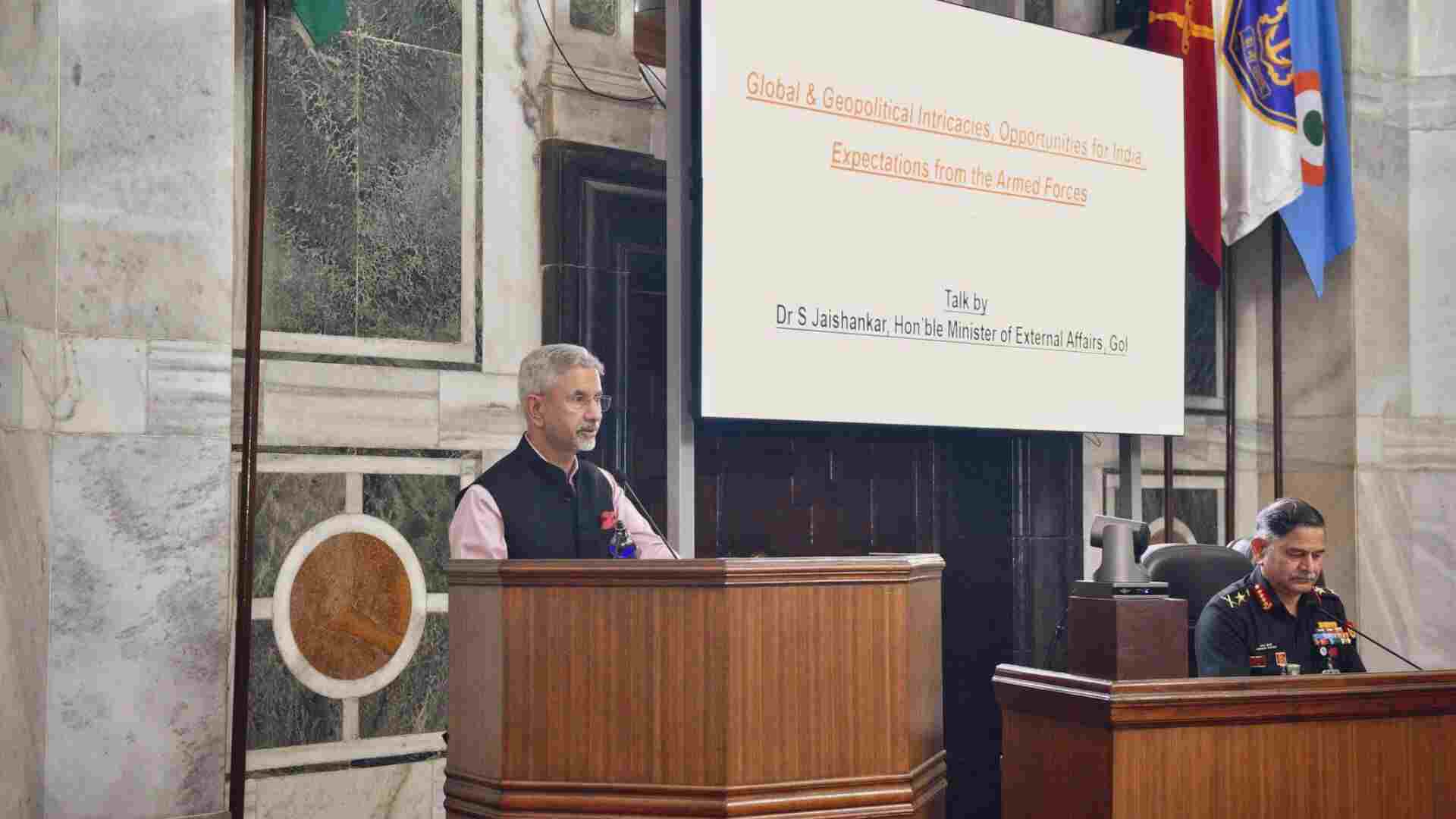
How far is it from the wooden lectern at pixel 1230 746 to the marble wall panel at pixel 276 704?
2185mm

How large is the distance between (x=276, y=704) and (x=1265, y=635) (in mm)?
2843

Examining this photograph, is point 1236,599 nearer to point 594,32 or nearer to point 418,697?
point 418,697

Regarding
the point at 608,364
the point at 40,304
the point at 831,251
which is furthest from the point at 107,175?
the point at 831,251

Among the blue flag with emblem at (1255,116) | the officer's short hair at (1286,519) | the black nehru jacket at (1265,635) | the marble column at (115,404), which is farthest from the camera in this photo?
the blue flag with emblem at (1255,116)

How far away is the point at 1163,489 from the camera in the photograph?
6.79 metres

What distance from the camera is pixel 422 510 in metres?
4.84

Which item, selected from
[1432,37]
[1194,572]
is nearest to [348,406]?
[1194,572]

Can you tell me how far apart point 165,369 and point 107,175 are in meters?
0.49

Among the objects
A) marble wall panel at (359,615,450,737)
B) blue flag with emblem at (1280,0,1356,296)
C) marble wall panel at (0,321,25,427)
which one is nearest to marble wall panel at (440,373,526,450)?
marble wall panel at (359,615,450,737)

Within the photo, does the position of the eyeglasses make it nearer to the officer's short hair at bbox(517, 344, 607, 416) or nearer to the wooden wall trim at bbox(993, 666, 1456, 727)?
the officer's short hair at bbox(517, 344, 607, 416)

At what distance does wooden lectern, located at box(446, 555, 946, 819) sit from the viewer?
3.02 meters

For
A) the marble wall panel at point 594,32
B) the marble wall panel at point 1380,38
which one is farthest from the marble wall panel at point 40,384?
the marble wall panel at point 1380,38

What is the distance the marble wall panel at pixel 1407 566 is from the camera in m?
7.00

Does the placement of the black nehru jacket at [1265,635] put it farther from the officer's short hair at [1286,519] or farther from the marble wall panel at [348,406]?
the marble wall panel at [348,406]
